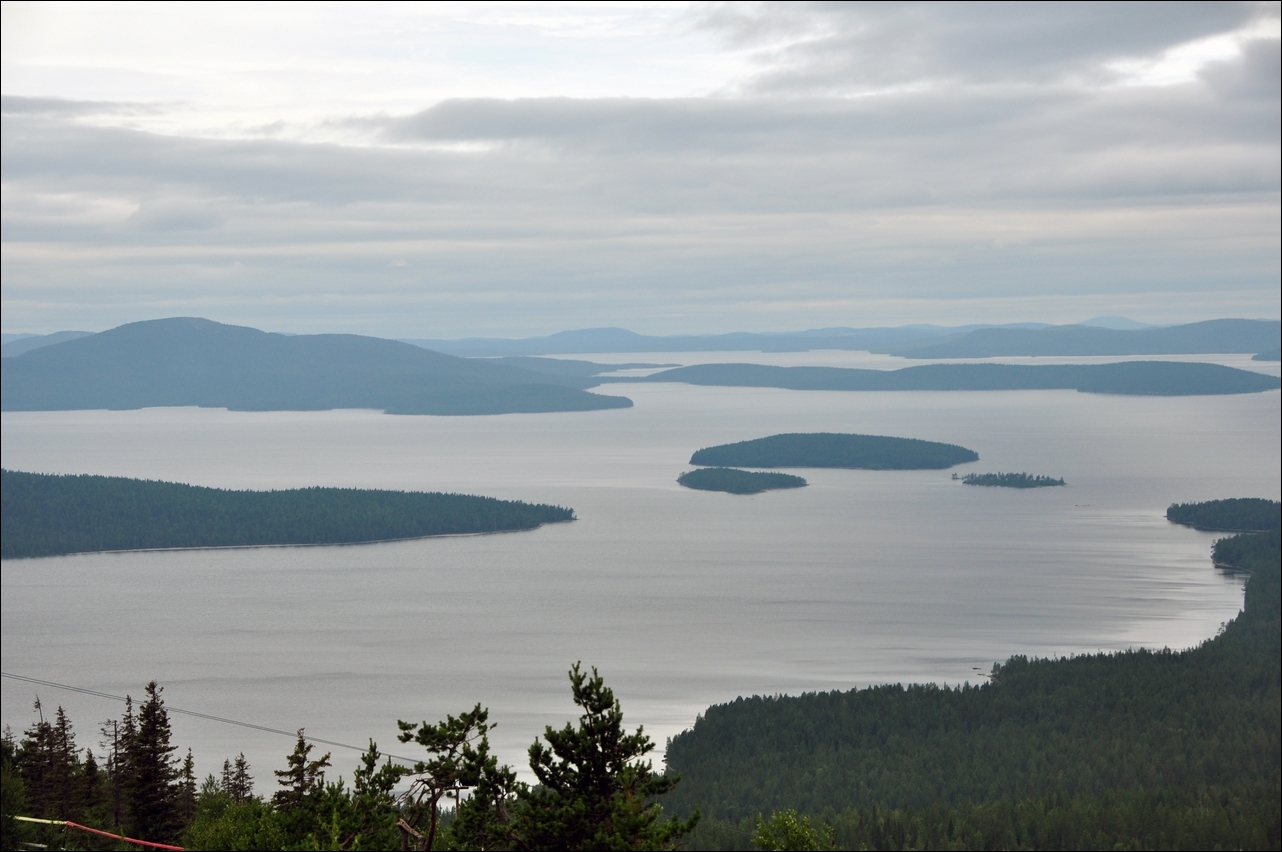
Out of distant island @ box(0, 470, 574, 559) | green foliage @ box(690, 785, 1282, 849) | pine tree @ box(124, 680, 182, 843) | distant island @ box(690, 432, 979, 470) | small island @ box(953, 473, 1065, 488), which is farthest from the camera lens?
distant island @ box(690, 432, 979, 470)

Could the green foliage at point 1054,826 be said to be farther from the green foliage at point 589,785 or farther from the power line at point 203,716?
the green foliage at point 589,785

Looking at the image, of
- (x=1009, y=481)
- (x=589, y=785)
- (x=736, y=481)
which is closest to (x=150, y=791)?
(x=589, y=785)

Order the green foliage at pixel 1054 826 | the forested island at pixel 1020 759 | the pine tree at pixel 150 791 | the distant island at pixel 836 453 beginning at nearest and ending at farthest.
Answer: the pine tree at pixel 150 791, the green foliage at pixel 1054 826, the forested island at pixel 1020 759, the distant island at pixel 836 453

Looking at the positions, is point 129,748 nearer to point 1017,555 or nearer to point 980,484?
point 1017,555

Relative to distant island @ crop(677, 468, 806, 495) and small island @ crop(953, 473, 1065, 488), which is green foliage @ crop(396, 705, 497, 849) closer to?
distant island @ crop(677, 468, 806, 495)

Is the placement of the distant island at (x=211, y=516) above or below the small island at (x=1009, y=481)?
below

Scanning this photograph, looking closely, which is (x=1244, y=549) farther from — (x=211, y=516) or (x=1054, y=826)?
(x=211, y=516)

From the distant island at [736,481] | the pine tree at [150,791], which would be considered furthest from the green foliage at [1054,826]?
the distant island at [736,481]

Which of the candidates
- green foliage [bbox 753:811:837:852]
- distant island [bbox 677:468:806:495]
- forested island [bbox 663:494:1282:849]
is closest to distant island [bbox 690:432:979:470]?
distant island [bbox 677:468:806:495]
